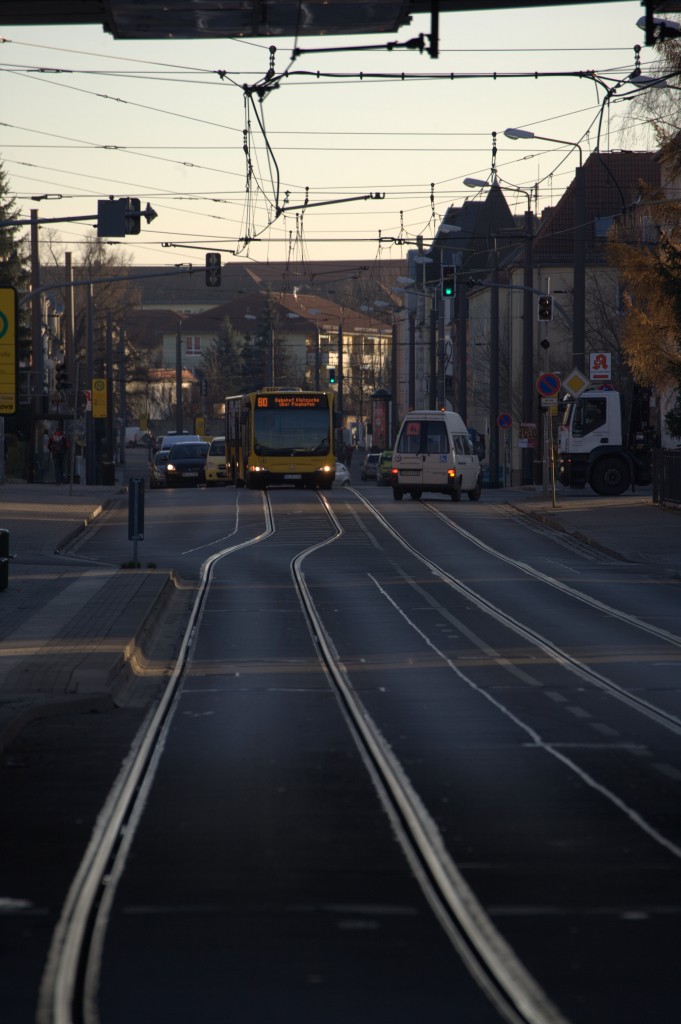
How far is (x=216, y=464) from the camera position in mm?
60438

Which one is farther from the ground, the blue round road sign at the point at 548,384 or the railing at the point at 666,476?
the blue round road sign at the point at 548,384

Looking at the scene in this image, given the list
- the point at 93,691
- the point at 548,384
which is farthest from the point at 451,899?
the point at 548,384

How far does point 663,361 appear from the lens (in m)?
39.0

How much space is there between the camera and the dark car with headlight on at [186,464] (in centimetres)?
6078

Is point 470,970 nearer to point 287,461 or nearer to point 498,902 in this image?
point 498,902

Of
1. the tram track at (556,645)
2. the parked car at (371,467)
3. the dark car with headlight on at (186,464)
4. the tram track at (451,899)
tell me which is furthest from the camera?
the parked car at (371,467)

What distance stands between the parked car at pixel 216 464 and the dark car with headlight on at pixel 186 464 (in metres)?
0.35

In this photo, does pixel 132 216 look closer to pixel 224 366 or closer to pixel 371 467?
pixel 371 467

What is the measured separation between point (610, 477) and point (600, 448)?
3.00 ft

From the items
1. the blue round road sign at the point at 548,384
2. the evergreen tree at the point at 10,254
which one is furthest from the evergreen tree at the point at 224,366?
the blue round road sign at the point at 548,384

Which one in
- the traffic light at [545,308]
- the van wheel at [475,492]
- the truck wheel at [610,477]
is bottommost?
the van wheel at [475,492]

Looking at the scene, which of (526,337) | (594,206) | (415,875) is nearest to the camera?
(415,875)

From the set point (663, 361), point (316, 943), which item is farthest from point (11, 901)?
point (663, 361)

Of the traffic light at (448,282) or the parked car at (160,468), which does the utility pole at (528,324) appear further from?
the parked car at (160,468)
